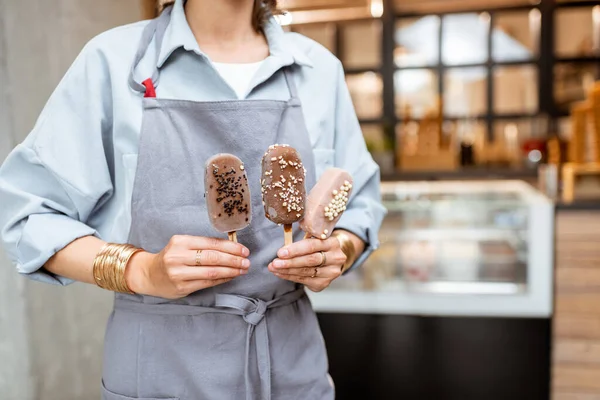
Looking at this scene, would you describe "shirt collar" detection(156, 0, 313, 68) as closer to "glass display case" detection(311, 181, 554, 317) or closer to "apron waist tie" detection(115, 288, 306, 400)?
"apron waist tie" detection(115, 288, 306, 400)

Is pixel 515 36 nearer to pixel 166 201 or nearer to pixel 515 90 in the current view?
pixel 515 90

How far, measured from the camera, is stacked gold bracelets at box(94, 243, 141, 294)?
0.95 meters

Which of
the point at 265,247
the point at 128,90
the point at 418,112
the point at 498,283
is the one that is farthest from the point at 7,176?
the point at 418,112

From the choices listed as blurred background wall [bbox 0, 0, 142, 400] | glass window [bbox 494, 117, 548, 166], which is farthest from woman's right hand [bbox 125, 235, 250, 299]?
glass window [bbox 494, 117, 548, 166]

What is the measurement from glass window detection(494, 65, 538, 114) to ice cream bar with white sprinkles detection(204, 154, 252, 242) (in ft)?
17.1

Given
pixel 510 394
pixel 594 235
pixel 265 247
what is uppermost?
pixel 265 247

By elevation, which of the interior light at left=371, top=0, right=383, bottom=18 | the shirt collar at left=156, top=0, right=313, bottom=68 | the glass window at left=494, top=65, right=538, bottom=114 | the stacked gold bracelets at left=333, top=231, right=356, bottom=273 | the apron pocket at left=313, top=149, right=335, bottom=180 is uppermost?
the interior light at left=371, top=0, right=383, bottom=18

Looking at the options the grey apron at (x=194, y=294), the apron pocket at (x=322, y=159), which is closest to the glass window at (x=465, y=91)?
the apron pocket at (x=322, y=159)

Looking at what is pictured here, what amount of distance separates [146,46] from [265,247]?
0.43 metres

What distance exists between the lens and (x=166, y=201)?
998 mm

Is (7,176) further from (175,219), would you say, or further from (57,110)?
(175,219)

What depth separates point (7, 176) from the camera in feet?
3.26

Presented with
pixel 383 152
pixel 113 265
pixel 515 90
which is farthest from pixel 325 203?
pixel 515 90

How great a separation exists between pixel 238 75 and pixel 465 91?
4.95 meters
